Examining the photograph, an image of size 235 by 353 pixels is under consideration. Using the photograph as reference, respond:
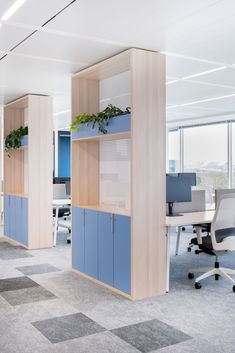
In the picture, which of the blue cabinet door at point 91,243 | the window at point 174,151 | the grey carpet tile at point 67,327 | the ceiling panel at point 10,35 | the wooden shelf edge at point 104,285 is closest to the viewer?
the grey carpet tile at point 67,327

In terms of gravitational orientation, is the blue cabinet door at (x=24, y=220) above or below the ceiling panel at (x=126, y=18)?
below

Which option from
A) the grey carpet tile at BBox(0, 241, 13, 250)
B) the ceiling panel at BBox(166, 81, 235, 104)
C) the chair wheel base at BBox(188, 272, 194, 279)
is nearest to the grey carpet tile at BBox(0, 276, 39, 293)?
the chair wheel base at BBox(188, 272, 194, 279)

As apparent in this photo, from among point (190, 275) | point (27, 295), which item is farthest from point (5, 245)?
point (190, 275)

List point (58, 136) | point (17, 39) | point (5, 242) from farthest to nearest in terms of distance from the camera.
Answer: point (58, 136), point (5, 242), point (17, 39)

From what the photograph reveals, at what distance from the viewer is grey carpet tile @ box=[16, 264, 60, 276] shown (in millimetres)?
5055

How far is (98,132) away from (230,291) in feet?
7.28

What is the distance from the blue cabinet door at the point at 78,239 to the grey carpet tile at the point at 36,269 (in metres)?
0.36

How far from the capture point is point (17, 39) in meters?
3.79

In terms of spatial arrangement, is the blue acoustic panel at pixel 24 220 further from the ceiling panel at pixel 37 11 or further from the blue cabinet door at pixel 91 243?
the ceiling panel at pixel 37 11

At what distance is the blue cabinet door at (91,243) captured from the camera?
15.0 feet

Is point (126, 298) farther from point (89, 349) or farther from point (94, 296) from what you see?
point (89, 349)

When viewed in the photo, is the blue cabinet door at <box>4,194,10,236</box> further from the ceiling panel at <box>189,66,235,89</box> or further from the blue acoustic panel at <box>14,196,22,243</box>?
the ceiling panel at <box>189,66,235,89</box>

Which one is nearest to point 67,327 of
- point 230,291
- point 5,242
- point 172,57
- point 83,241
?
point 83,241

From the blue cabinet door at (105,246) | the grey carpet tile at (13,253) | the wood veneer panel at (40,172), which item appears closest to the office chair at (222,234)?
the blue cabinet door at (105,246)
